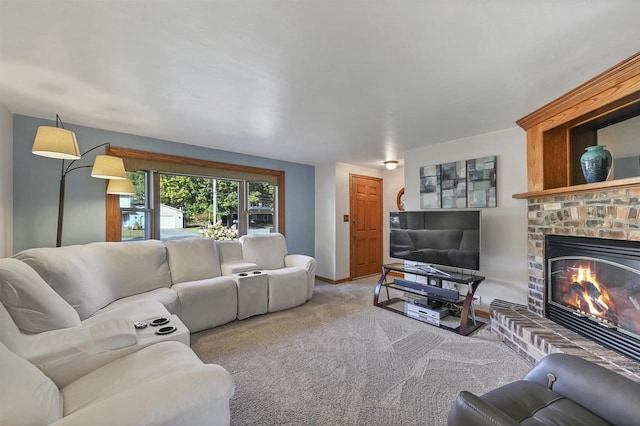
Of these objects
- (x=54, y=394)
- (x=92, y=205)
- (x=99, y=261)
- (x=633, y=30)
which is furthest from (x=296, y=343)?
(x=633, y=30)

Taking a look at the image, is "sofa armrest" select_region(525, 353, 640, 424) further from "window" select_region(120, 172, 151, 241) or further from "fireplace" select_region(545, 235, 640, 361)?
A: "window" select_region(120, 172, 151, 241)

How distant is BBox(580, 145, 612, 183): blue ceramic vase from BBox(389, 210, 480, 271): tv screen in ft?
3.32

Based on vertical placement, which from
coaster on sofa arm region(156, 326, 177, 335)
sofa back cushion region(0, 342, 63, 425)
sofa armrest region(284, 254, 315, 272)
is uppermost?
sofa back cushion region(0, 342, 63, 425)

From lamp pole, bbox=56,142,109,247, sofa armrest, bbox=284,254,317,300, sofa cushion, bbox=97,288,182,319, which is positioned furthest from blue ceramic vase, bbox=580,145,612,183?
lamp pole, bbox=56,142,109,247

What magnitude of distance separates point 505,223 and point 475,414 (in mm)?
2808

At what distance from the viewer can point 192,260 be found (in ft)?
10.9

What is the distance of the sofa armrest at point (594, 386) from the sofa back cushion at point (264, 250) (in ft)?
10.6

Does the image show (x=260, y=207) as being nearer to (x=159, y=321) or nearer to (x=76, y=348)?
(x=159, y=321)

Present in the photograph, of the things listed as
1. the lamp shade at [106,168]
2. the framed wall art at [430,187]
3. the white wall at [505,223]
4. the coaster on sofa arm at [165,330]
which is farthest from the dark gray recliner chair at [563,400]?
the lamp shade at [106,168]

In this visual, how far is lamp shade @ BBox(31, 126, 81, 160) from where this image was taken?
2018 millimetres

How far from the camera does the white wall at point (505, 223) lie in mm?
3072

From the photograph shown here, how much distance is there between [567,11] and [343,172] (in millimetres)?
3837

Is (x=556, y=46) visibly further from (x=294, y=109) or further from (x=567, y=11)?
(x=294, y=109)

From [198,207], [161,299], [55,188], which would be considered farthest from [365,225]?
[55,188]
